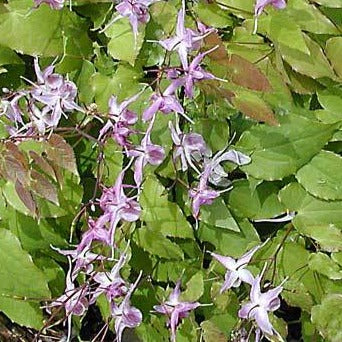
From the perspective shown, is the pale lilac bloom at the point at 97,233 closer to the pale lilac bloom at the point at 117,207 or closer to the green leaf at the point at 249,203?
the pale lilac bloom at the point at 117,207

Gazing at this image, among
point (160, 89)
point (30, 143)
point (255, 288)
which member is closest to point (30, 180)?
point (30, 143)

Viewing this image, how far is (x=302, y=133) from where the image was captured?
1.13 metres

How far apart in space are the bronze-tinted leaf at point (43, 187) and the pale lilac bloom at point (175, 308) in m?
0.21

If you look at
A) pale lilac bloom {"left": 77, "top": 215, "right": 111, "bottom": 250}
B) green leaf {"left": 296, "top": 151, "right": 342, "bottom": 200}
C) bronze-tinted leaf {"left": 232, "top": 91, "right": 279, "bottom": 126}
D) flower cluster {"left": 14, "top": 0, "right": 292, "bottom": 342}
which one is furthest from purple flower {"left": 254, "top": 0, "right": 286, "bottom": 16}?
pale lilac bloom {"left": 77, "top": 215, "right": 111, "bottom": 250}

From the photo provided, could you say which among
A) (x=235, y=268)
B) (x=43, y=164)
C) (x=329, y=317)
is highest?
(x=43, y=164)

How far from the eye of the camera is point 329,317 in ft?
3.57

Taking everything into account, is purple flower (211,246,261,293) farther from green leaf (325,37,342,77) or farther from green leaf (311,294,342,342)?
green leaf (325,37,342,77)

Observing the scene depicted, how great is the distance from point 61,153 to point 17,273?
0.68ft

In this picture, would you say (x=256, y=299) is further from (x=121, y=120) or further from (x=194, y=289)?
(x=121, y=120)

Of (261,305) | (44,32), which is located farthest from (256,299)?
(44,32)

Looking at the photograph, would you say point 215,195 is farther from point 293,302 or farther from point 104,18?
point 104,18

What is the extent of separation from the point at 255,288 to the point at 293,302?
0.14 meters

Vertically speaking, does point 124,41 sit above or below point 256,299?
above

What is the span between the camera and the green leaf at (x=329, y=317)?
1.08 meters
